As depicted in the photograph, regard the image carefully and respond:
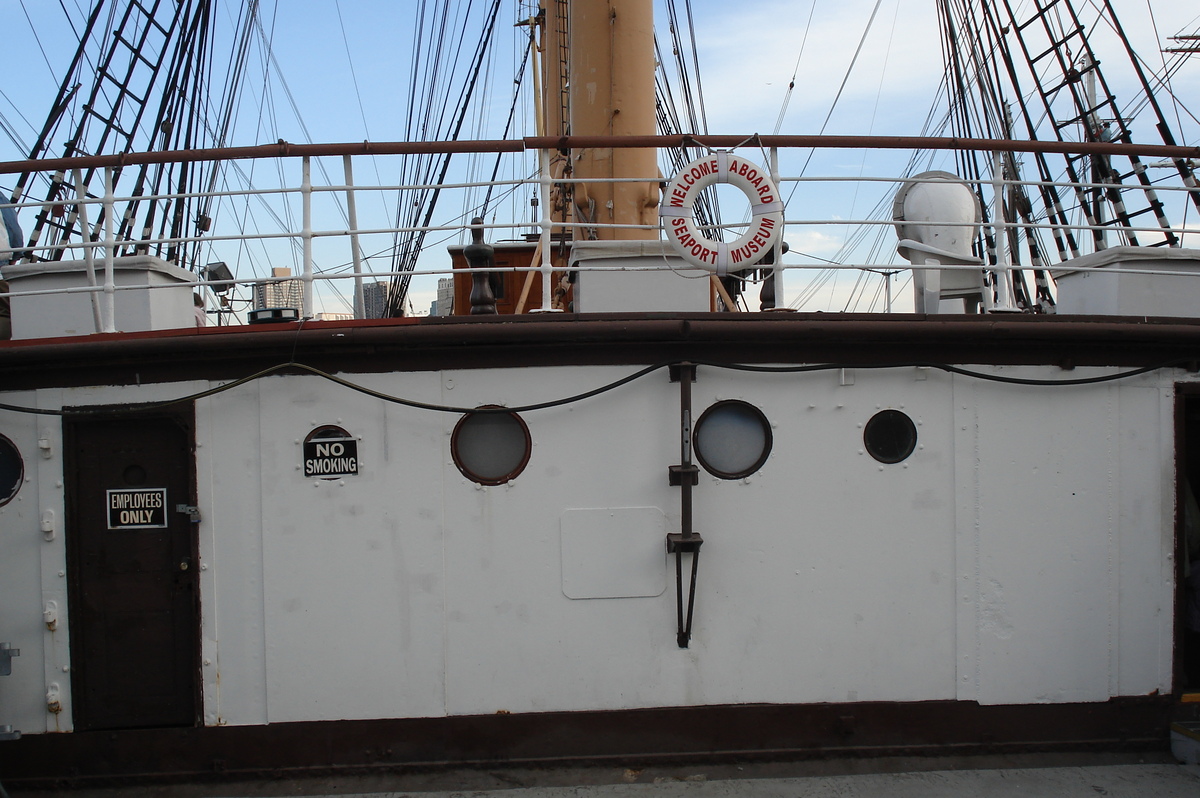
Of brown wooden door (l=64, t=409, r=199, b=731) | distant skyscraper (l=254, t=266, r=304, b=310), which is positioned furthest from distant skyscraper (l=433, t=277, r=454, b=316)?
brown wooden door (l=64, t=409, r=199, b=731)

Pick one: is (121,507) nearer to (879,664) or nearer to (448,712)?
(448,712)

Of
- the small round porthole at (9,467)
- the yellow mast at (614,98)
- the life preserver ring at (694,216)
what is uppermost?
the yellow mast at (614,98)

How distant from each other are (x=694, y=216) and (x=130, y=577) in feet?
11.7

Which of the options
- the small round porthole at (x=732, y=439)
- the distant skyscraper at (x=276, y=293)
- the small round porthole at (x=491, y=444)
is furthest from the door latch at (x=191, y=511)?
the small round porthole at (x=732, y=439)

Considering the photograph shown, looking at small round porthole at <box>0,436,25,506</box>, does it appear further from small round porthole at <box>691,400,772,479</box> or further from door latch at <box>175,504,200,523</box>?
small round porthole at <box>691,400,772,479</box>

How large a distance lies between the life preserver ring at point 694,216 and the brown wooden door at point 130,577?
2819 millimetres

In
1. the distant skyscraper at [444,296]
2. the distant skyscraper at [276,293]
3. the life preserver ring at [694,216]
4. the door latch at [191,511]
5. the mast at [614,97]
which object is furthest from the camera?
the distant skyscraper at [444,296]

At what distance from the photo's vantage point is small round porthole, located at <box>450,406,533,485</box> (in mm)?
3943

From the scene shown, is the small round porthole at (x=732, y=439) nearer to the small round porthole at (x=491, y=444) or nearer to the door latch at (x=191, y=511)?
the small round porthole at (x=491, y=444)

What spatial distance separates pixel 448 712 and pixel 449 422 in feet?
4.91

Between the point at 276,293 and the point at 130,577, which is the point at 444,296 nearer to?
the point at 276,293

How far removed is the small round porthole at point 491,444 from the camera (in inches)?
155

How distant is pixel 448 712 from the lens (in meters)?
3.88

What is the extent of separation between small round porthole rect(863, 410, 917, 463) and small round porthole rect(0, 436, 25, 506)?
14.8 ft
